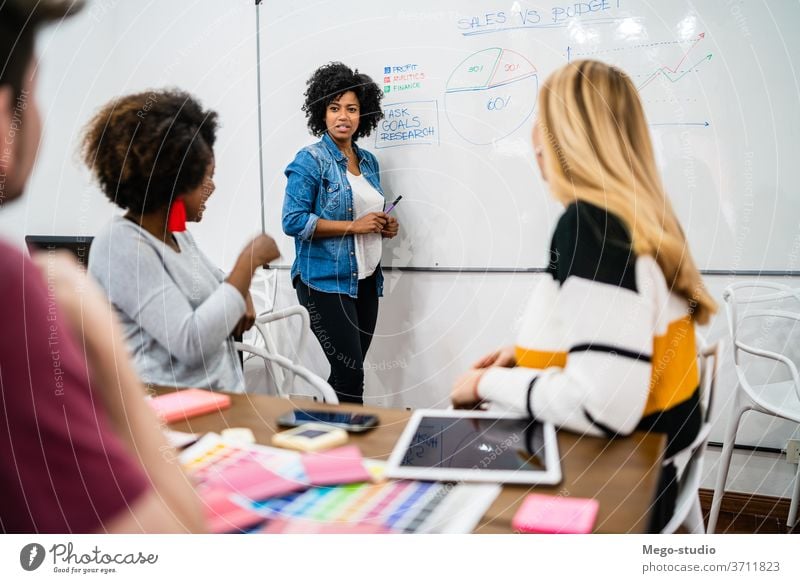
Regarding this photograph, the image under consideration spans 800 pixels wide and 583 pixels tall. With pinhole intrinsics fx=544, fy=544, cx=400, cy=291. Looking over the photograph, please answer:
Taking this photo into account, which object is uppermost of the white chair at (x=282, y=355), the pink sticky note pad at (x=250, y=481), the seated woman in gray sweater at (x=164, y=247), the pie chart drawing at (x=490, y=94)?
the pie chart drawing at (x=490, y=94)

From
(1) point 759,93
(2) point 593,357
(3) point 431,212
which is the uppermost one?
(1) point 759,93

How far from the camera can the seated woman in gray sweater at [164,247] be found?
1.80 feet

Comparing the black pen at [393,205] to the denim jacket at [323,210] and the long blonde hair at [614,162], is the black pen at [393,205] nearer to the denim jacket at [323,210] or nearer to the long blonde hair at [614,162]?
the denim jacket at [323,210]

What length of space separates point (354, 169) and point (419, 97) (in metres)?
0.10

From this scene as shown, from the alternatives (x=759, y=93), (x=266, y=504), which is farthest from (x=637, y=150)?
(x=266, y=504)

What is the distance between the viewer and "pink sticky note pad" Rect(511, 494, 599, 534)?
1.60 ft

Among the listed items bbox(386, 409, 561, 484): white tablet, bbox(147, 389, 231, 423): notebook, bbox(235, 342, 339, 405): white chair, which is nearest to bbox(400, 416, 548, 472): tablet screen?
bbox(386, 409, 561, 484): white tablet

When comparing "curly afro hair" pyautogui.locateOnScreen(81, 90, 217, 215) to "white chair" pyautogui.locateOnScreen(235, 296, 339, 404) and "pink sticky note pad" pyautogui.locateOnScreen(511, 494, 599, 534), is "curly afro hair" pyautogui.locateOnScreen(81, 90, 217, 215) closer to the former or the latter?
"white chair" pyautogui.locateOnScreen(235, 296, 339, 404)

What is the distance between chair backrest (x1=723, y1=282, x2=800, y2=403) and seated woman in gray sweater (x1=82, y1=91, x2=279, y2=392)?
484mm

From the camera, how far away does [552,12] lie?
0.54m

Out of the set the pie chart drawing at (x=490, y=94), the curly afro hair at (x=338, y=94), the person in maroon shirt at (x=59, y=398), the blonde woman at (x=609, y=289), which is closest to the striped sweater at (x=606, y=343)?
the blonde woman at (x=609, y=289)

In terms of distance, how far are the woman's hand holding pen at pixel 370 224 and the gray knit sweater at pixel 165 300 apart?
0.47ft

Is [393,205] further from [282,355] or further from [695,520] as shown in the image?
[695,520]
